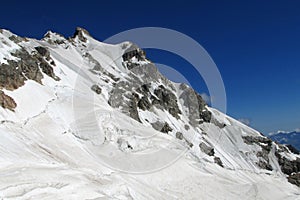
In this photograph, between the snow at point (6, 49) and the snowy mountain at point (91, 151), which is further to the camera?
the snow at point (6, 49)

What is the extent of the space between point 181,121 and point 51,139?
7723cm

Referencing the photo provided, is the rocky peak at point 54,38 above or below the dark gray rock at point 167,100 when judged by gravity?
above

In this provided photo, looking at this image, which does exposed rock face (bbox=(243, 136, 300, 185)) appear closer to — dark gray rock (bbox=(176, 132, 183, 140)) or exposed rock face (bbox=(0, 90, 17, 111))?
dark gray rock (bbox=(176, 132, 183, 140))

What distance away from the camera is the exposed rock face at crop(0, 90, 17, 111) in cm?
3969

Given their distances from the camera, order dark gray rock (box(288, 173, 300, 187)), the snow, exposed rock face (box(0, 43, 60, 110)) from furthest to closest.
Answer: dark gray rock (box(288, 173, 300, 187)), the snow, exposed rock face (box(0, 43, 60, 110))

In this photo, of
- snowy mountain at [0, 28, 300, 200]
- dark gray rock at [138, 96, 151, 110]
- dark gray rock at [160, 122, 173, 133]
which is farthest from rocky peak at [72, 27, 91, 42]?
dark gray rock at [160, 122, 173, 133]

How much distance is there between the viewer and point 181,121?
11069cm

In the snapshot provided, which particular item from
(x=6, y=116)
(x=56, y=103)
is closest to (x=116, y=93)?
(x=56, y=103)

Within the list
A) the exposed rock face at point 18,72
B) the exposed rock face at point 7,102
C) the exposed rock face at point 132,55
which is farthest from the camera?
the exposed rock face at point 132,55

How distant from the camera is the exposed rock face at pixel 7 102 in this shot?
130 ft

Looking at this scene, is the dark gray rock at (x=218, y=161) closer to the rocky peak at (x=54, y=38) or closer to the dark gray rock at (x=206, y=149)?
the dark gray rock at (x=206, y=149)

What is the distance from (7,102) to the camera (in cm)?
4081

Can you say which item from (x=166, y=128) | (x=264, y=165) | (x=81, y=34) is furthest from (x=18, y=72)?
(x=81, y=34)

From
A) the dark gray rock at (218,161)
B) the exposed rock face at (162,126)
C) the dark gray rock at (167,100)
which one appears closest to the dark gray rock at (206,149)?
the dark gray rock at (218,161)
